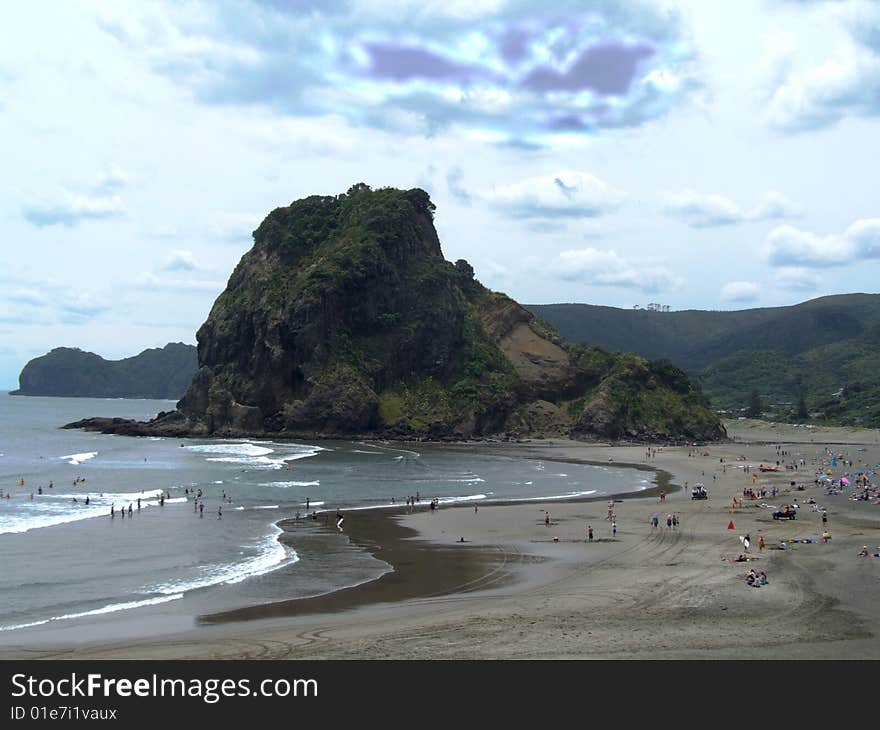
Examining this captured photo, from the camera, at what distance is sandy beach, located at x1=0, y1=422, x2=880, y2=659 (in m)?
19.9

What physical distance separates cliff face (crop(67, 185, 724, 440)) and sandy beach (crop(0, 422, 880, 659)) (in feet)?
247

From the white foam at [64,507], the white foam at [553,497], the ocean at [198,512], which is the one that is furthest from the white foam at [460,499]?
the white foam at [64,507]

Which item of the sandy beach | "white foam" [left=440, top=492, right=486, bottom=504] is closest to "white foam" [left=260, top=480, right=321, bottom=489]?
"white foam" [left=440, top=492, right=486, bottom=504]

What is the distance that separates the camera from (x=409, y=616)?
24281 millimetres

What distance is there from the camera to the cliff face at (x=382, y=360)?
12275cm

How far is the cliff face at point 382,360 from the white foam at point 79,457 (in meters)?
33.6

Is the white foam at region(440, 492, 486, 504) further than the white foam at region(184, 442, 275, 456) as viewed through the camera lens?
No

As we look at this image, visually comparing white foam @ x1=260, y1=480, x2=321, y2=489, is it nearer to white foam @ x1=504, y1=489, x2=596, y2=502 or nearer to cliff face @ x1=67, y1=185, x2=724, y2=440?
white foam @ x1=504, y1=489, x2=596, y2=502

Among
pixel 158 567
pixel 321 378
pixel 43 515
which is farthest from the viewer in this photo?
pixel 321 378

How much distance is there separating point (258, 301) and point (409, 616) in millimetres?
111837

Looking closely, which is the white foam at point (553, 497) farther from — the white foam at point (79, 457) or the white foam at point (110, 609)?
the white foam at point (79, 457)
